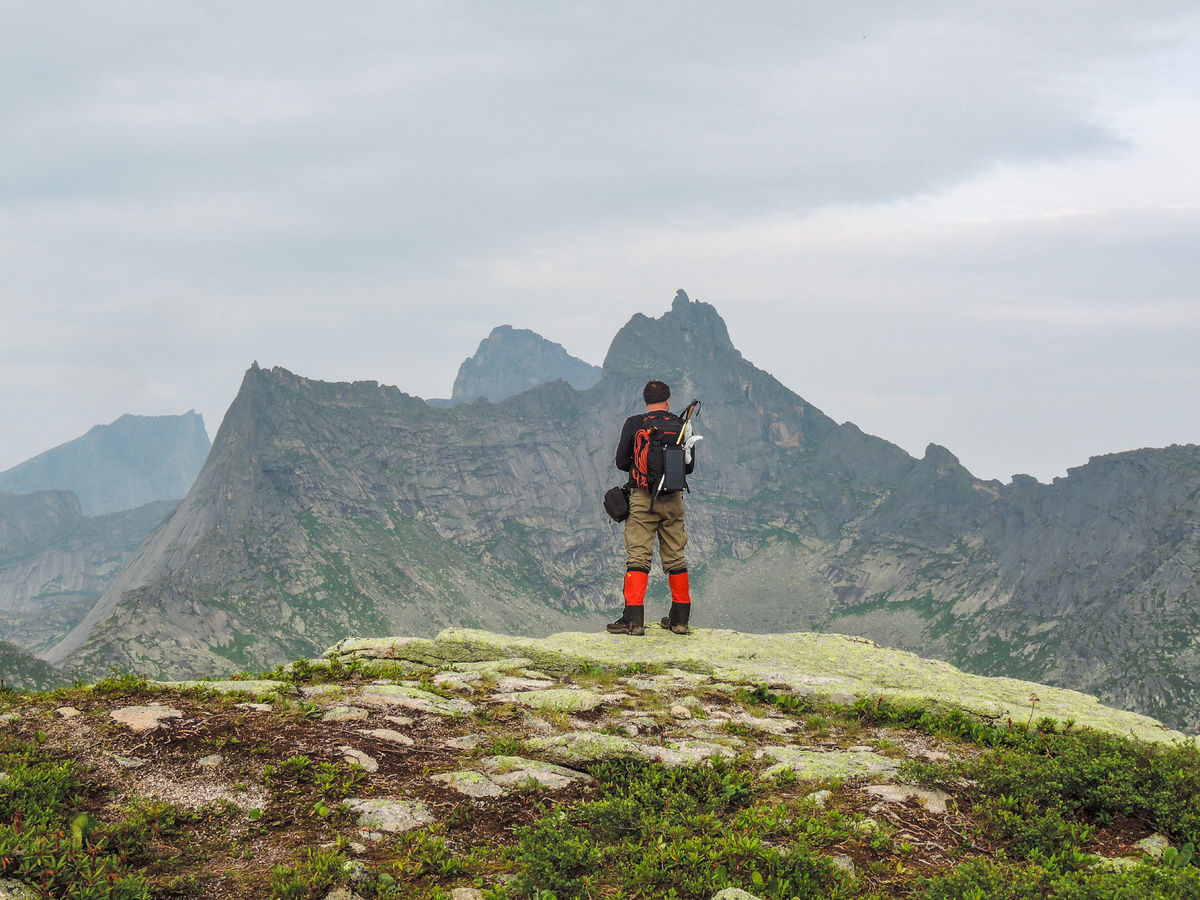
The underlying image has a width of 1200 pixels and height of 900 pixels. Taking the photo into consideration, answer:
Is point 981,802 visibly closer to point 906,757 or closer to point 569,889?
point 906,757

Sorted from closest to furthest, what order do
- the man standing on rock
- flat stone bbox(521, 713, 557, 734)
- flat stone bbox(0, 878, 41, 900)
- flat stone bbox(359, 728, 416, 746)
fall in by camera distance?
flat stone bbox(0, 878, 41, 900), flat stone bbox(359, 728, 416, 746), flat stone bbox(521, 713, 557, 734), the man standing on rock

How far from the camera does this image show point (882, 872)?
6211mm

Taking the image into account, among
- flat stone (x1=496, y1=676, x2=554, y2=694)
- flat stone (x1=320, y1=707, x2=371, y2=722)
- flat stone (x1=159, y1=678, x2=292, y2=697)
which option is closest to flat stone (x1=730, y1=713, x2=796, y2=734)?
flat stone (x1=496, y1=676, x2=554, y2=694)

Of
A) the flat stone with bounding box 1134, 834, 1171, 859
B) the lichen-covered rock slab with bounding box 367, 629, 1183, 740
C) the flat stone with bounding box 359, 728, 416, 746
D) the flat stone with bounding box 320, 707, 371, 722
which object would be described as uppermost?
the flat stone with bounding box 320, 707, 371, 722

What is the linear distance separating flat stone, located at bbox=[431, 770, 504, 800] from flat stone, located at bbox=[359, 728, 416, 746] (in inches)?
42.6

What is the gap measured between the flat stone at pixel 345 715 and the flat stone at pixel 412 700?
1.21ft

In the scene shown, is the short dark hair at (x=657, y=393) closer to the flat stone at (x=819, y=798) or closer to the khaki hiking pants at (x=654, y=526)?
the khaki hiking pants at (x=654, y=526)

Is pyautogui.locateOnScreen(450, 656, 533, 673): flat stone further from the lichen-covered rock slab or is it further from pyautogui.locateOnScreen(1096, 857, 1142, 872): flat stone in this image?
pyautogui.locateOnScreen(1096, 857, 1142, 872): flat stone

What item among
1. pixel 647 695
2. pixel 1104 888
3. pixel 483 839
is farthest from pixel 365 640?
pixel 1104 888

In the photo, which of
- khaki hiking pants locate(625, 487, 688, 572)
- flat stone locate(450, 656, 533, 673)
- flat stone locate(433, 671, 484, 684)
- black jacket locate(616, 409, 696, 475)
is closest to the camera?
flat stone locate(433, 671, 484, 684)

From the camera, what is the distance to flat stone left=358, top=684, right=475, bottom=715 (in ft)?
32.8

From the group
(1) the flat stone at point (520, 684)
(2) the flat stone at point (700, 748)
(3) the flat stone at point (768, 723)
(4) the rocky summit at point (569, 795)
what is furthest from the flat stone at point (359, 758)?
(3) the flat stone at point (768, 723)

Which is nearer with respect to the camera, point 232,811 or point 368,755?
point 232,811

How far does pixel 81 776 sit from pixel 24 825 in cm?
121
